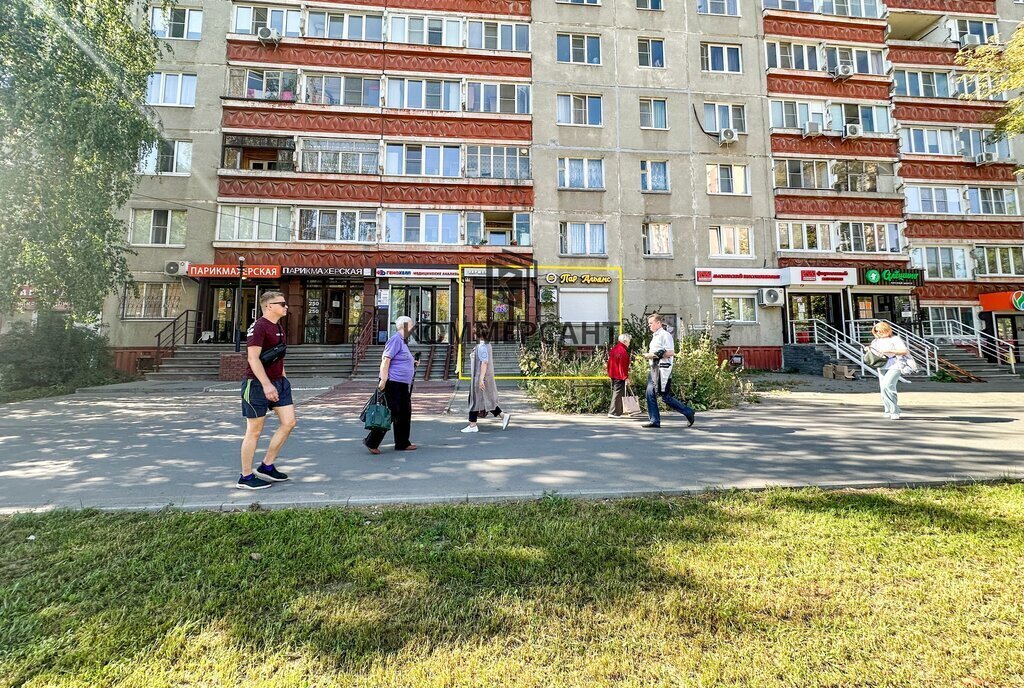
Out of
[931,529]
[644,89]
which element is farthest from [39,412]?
[644,89]

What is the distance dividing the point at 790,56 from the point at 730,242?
11212 mm

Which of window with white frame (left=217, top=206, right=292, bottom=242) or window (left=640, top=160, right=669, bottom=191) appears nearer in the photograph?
window with white frame (left=217, top=206, right=292, bottom=242)

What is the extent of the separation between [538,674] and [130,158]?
18.6 m

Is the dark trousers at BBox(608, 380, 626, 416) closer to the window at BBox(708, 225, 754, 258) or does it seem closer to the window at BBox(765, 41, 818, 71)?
the window at BBox(708, 225, 754, 258)

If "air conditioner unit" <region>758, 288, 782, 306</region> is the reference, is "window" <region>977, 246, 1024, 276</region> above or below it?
above

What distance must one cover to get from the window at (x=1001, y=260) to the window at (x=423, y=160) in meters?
29.4

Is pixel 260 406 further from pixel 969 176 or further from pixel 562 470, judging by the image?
pixel 969 176

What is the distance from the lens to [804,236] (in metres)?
23.5

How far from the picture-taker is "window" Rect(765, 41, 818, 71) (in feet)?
78.8

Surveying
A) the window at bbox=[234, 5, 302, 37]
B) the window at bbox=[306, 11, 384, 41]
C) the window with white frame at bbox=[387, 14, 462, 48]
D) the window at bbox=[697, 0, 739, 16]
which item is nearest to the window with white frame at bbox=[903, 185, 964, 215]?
the window at bbox=[697, 0, 739, 16]

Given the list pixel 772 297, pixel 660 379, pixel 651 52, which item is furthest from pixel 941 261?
pixel 660 379

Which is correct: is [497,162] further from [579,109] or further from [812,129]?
[812,129]

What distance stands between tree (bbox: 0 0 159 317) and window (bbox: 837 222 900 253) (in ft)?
102

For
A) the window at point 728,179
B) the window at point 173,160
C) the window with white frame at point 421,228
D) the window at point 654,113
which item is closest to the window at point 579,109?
the window at point 654,113
